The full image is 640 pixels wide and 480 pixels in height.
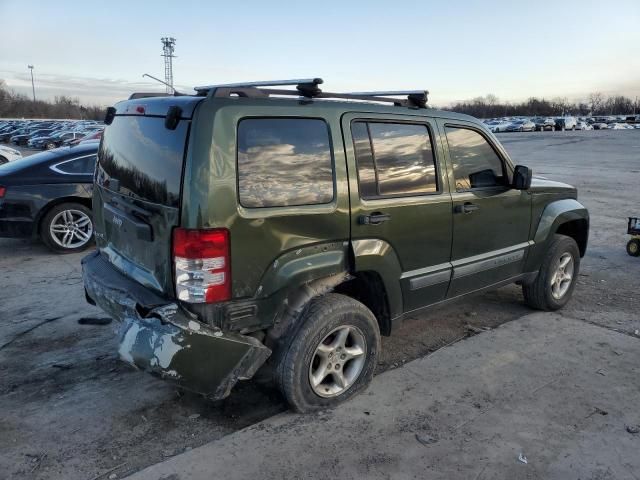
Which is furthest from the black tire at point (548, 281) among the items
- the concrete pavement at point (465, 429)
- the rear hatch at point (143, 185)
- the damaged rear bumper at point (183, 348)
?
the rear hatch at point (143, 185)

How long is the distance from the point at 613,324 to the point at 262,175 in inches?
146

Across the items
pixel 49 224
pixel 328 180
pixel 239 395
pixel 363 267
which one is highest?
pixel 328 180

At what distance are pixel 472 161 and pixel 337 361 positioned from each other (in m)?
1.94

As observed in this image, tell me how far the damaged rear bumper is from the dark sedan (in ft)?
16.0

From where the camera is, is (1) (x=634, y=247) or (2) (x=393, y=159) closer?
(2) (x=393, y=159)

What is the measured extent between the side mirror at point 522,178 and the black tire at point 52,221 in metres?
5.86

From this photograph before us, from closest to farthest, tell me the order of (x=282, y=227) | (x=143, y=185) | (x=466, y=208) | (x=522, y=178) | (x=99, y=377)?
(x=282, y=227) → (x=143, y=185) → (x=99, y=377) → (x=466, y=208) → (x=522, y=178)

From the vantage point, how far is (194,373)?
9.22 ft

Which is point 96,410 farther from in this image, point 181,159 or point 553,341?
point 553,341

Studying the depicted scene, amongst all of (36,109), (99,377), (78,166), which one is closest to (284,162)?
(99,377)

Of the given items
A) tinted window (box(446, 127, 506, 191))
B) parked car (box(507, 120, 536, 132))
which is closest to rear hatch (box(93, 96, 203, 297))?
tinted window (box(446, 127, 506, 191))

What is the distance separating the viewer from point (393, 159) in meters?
3.58

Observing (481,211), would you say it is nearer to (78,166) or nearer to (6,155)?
(78,166)

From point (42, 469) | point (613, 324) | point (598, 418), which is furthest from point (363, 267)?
point (613, 324)
